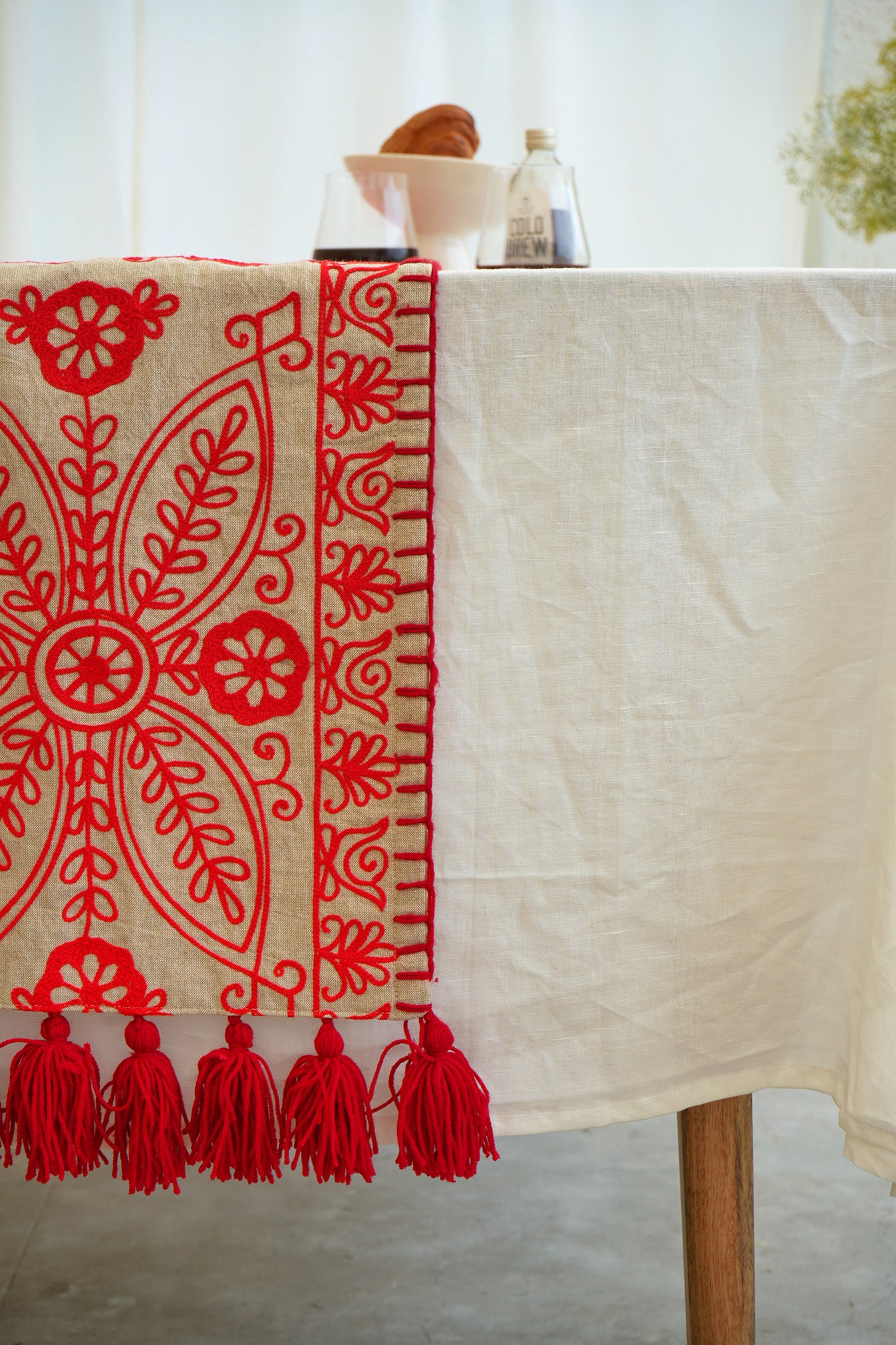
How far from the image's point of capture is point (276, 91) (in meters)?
1.27

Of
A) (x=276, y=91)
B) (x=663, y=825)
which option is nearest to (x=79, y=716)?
(x=663, y=825)

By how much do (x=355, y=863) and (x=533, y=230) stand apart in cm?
42

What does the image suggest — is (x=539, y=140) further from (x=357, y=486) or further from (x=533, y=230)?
(x=357, y=486)

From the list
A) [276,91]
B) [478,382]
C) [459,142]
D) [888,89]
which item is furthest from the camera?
[276,91]

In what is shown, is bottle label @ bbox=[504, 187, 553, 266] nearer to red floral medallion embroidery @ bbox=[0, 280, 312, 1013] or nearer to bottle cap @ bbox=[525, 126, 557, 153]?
bottle cap @ bbox=[525, 126, 557, 153]

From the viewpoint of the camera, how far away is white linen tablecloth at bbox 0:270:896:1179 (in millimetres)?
493

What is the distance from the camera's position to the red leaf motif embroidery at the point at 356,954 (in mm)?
517

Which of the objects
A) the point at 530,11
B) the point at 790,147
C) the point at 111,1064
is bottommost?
the point at 111,1064

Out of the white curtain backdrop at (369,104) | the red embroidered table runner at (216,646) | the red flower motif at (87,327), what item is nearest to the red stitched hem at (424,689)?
the red embroidered table runner at (216,646)

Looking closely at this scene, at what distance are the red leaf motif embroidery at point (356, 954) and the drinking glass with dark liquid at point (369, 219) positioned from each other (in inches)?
16.6

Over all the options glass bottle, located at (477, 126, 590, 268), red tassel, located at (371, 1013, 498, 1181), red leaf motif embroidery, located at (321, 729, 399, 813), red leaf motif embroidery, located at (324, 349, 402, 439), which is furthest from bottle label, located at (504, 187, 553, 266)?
red tassel, located at (371, 1013, 498, 1181)

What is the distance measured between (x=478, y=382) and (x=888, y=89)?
0.66m

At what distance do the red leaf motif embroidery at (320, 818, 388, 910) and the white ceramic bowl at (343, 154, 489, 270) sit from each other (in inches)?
16.3

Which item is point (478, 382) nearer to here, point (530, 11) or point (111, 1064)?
point (111, 1064)
